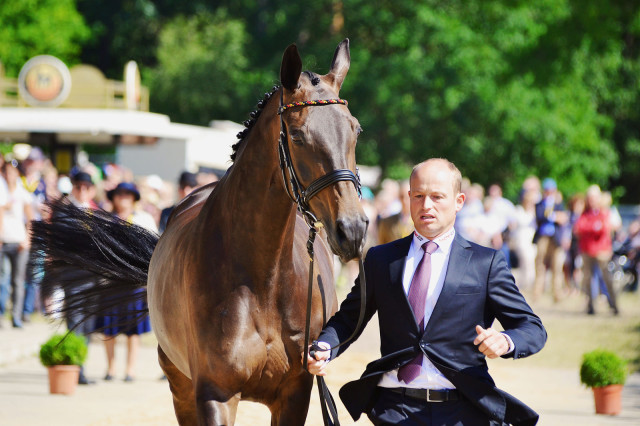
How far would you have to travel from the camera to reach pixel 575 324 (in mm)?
14945

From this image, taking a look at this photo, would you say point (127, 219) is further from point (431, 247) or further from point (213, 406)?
point (431, 247)

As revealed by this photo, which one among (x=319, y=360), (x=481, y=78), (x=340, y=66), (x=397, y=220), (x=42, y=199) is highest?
(x=481, y=78)

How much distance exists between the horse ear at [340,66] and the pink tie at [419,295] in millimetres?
884

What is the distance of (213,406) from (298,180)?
1.08 meters

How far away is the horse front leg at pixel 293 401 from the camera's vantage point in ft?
14.5

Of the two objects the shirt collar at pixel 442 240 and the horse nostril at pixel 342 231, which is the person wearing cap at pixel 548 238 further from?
the horse nostril at pixel 342 231

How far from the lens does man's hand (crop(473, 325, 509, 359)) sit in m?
3.50

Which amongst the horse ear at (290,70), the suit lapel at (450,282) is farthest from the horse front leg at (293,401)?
the horse ear at (290,70)

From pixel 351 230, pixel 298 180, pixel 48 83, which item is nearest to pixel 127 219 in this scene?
pixel 298 180

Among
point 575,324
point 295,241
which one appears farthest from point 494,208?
point 295,241

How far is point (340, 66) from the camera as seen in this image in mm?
4395

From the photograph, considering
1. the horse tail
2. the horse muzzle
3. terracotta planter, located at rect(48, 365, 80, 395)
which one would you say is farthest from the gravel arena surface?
the horse muzzle

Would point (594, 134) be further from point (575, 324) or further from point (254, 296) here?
point (254, 296)

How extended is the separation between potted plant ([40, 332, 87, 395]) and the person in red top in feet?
32.4
